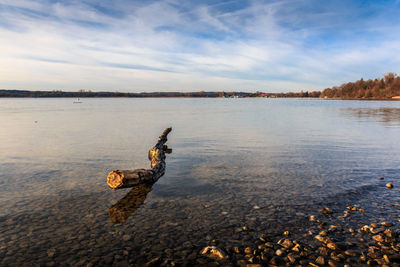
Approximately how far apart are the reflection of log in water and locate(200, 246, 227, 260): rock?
9.62ft

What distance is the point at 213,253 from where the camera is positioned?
5.92 meters

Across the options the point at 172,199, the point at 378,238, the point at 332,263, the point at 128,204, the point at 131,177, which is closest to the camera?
the point at 332,263

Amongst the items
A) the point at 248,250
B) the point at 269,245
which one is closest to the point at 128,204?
the point at 248,250

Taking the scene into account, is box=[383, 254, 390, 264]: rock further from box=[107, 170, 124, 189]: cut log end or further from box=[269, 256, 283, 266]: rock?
box=[107, 170, 124, 189]: cut log end

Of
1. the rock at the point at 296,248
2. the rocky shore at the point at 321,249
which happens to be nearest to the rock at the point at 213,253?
the rocky shore at the point at 321,249

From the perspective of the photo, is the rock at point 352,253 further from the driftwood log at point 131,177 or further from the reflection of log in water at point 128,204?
the driftwood log at point 131,177

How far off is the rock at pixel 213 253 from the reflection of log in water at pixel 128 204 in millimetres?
2931

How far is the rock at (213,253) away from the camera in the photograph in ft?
19.0

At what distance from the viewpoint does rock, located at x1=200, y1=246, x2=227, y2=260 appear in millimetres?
5793

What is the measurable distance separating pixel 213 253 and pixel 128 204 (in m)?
4.16

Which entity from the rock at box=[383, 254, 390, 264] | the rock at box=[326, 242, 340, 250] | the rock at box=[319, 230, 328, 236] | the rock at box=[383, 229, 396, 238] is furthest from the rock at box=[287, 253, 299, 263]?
the rock at box=[383, 229, 396, 238]

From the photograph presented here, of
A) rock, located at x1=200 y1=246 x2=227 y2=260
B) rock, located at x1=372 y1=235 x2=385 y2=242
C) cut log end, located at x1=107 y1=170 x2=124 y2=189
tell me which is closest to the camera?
rock, located at x1=200 y1=246 x2=227 y2=260

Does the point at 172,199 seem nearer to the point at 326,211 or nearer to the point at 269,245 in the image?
the point at 269,245

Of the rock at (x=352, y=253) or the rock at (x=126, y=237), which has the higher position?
the rock at (x=352, y=253)
